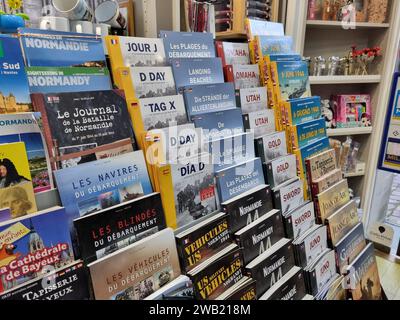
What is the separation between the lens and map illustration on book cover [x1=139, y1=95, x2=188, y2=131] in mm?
1000

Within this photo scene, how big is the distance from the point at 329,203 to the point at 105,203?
111cm

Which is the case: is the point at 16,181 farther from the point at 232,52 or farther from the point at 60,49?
the point at 232,52

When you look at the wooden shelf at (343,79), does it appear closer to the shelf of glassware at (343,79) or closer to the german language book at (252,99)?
the shelf of glassware at (343,79)

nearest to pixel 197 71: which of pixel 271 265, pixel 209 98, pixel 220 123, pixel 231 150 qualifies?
pixel 209 98

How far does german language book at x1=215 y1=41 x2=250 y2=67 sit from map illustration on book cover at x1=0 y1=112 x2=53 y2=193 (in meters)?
0.85

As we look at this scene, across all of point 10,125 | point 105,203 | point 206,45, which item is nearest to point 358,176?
point 206,45

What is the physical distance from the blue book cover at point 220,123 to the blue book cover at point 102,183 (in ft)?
1.00

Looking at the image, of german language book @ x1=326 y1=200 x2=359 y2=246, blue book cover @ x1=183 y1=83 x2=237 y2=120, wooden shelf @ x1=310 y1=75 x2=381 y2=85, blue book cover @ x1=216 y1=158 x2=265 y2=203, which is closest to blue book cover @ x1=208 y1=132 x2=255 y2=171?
blue book cover @ x1=216 y1=158 x2=265 y2=203

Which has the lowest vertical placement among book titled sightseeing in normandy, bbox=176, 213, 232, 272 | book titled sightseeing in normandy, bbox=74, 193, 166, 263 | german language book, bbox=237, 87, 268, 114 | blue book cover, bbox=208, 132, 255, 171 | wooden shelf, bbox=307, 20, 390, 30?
book titled sightseeing in normandy, bbox=176, 213, 232, 272

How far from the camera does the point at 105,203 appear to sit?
84cm

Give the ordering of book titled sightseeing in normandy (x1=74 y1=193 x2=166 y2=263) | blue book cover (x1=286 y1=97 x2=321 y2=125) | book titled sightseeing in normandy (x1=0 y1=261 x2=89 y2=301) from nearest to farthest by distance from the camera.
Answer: book titled sightseeing in normandy (x1=0 y1=261 x2=89 y2=301), book titled sightseeing in normandy (x1=74 y1=193 x2=166 y2=263), blue book cover (x1=286 y1=97 x2=321 y2=125)

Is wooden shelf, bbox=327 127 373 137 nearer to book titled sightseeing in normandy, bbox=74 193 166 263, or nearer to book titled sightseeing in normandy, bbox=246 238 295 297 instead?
book titled sightseeing in normandy, bbox=246 238 295 297

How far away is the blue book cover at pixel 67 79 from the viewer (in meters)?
0.81

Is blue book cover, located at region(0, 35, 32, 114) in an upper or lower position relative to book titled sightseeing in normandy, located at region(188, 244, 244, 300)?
upper
